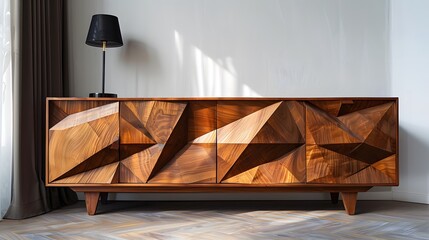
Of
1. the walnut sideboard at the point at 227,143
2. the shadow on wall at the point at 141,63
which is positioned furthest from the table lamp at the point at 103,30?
the walnut sideboard at the point at 227,143

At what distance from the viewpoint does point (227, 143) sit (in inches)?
97.2

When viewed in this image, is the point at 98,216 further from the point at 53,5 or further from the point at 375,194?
the point at 375,194

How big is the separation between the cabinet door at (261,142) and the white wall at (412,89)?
3.39 feet

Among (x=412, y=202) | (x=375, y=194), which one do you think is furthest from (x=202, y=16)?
(x=412, y=202)

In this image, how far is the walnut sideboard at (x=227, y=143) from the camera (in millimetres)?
2461

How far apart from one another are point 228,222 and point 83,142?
38.2 inches

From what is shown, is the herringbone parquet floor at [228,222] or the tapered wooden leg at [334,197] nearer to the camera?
the herringbone parquet floor at [228,222]

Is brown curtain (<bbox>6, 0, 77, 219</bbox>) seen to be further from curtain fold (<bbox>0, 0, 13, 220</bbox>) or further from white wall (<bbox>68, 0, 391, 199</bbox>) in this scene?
white wall (<bbox>68, 0, 391, 199</bbox>)

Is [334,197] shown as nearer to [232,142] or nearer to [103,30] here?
[232,142]

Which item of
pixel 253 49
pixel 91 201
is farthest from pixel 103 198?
pixel 253 49

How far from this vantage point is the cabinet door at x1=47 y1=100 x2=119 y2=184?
246 centimetres

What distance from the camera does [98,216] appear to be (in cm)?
256

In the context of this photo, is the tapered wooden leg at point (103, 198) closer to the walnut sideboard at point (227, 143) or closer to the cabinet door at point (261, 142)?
the walnut sideboard at point (227, 143)

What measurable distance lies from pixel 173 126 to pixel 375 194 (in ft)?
5.46
